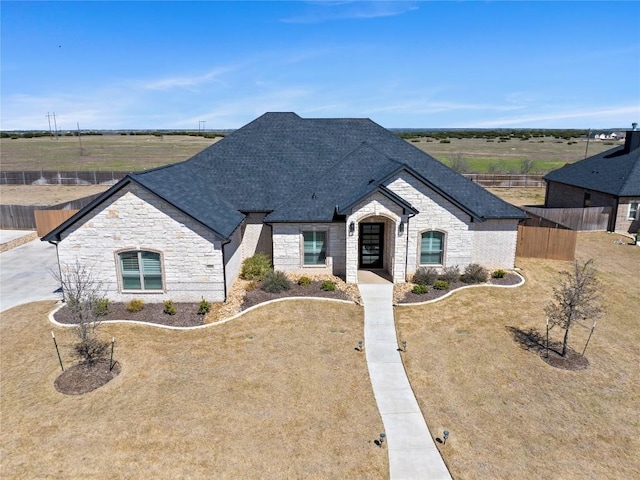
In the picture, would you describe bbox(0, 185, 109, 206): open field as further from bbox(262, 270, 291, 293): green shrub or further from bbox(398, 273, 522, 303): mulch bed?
bbox(398, 273, 522, 303): mulch bed

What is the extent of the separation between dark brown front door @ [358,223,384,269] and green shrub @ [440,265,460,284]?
3636 mm

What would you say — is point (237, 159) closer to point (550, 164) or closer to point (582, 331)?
point (582, 331)

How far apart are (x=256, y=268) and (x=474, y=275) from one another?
37.9 ft

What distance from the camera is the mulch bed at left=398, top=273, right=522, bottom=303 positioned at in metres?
20.4

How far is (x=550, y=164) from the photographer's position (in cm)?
8444

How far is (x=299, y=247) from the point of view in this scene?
902 inches

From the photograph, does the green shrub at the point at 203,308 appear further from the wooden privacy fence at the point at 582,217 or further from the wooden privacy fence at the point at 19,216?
the wooden privacy fence at the point at 582,217

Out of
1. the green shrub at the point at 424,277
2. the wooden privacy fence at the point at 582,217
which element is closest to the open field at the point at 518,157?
the wooden privacy fence at the point at 582,217

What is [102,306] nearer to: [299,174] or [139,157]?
[299,174]

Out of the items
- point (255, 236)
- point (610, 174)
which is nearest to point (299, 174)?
point (255, 236)

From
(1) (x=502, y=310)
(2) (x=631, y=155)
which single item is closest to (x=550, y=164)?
(2) (x=631, y=155)

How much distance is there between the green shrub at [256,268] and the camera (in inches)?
888

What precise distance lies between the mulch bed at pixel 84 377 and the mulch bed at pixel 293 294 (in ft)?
21.4

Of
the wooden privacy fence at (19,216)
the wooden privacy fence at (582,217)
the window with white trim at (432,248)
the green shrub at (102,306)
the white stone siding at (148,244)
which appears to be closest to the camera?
the green shrub at (102,306)
